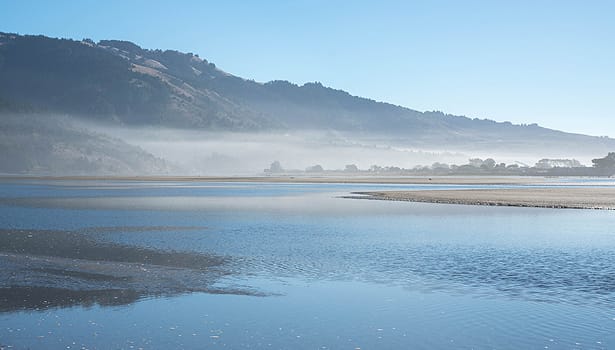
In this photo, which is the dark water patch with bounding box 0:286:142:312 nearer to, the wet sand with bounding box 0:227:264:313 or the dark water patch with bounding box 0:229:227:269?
the wet sand with bounding box 0:227:264:313

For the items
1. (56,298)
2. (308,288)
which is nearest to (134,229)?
(56,298)

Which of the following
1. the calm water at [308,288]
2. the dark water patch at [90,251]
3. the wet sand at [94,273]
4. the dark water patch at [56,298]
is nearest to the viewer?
the calm water at [308,288]

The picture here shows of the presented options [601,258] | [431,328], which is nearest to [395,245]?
[601,258]

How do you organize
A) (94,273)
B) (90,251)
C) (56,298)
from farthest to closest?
1. (90,251)
2. (94,273)
3. (56,298)

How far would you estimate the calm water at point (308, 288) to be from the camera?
15.6 meters

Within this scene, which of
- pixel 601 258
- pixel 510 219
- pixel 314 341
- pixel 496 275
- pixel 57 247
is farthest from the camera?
pixel 510 219

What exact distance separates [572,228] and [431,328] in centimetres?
3202

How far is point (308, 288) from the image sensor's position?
21.8 metres

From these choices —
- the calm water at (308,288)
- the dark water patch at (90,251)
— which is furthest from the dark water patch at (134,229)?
the dark water patch at (90,251)

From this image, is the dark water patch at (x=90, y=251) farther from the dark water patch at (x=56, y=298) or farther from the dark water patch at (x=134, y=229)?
the dark water patch at (x=56, y=298)

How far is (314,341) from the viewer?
49.7ft

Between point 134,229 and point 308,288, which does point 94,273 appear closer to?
point 308,288

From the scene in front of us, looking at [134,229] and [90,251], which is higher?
[134,229]

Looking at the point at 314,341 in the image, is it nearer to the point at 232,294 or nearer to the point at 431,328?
the point at 431,328
